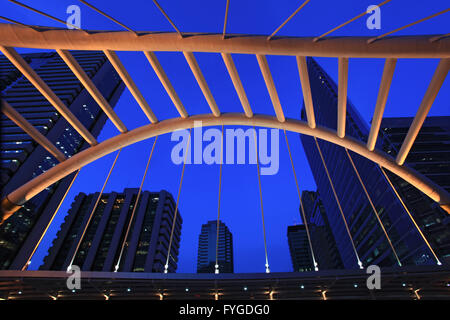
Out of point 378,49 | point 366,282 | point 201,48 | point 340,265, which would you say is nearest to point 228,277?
point 366,282

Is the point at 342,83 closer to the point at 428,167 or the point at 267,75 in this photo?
Answer: the point at 267,75

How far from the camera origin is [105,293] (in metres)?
16.6

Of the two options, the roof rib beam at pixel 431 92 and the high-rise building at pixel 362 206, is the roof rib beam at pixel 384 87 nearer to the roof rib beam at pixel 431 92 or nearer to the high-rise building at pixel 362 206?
the roof rib beam at pixel 431 92

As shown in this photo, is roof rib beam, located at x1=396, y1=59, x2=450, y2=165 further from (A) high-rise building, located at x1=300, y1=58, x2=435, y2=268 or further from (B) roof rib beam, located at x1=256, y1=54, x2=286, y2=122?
(A) high-rise building, located at x1=300, y1=58, x2=435, y2=268

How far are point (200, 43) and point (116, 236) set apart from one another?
296 ft

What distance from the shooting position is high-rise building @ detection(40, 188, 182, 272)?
81688mm

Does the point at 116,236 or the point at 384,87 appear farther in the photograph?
the point at 116,236

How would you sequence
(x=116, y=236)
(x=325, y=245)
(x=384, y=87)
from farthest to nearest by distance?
(x=325, y=245)
(x=116, y=236)
(x=384, y=87)

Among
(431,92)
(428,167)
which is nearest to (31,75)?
(431,92)

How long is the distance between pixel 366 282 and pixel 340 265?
117 metres

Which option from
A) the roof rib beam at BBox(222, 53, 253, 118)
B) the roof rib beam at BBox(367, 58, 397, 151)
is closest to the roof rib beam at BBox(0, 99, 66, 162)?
the roof rib beam at BBox(222, 53, 253, 118)

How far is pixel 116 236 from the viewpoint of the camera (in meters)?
86.4

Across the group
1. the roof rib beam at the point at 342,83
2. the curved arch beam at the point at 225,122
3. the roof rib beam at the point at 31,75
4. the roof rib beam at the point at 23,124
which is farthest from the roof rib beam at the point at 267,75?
the roof rib beam at the point at 23,124
